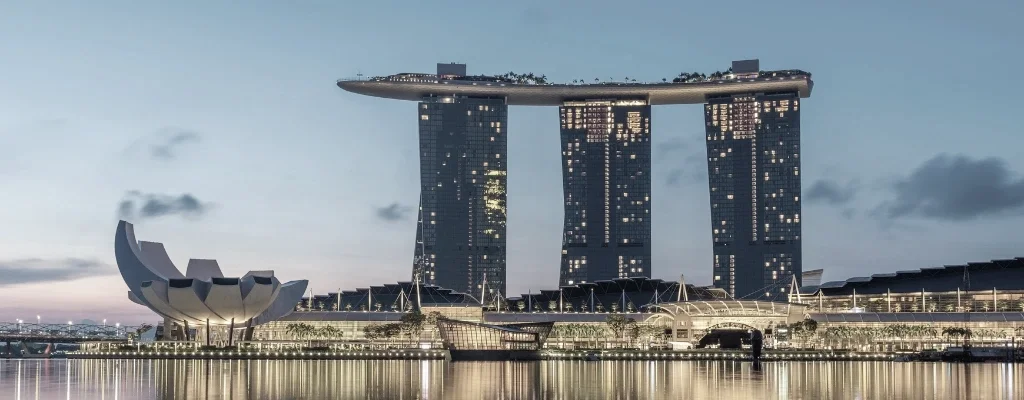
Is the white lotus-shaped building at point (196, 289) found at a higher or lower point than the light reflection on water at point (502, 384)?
higher

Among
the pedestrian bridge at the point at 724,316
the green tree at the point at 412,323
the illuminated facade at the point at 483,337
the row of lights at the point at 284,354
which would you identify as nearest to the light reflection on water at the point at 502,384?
the row of lights at the point at 284,354

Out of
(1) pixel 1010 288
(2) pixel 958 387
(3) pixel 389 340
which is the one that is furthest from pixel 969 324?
(2) pixel 958 387

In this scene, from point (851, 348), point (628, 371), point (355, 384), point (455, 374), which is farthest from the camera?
point (851, 348)

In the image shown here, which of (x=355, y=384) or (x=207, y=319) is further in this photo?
(x=207, y=319)

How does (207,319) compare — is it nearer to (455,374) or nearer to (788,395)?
(455,374)

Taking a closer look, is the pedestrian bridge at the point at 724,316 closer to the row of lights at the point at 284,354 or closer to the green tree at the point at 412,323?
the green tree at the point at 412,323

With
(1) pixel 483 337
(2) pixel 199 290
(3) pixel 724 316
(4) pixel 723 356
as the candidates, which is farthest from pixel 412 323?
(4) pixel 723 356

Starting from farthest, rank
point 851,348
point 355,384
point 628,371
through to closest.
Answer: point 851,348
point 628,371
point 355,384

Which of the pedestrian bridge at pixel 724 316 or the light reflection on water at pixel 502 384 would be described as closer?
the light reflection on water at pixel 502 384
